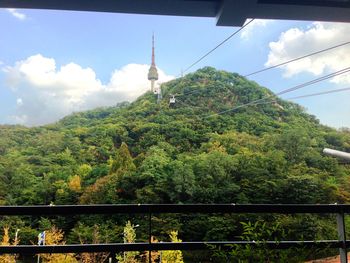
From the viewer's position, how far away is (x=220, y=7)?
1.57m

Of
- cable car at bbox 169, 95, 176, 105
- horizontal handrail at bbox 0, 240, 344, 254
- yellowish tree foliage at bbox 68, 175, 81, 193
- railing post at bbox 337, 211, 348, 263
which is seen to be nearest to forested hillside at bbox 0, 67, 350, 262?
yellowish tree foliage at bbox 68, 175, 81, 193

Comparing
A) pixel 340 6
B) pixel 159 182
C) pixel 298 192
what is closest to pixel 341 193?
pixel 298 192

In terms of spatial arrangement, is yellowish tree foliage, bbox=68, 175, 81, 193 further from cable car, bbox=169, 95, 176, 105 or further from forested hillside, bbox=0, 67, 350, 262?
cable car, bbox=169, 95, 176, 105

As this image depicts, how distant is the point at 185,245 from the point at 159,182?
1513 centimetres

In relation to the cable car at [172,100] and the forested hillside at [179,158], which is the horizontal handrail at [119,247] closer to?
the forested hillside at [179,158]

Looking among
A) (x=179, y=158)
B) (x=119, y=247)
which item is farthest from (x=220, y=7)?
(x=179, y=158)

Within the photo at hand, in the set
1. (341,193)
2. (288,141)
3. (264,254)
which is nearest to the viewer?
(264,254)

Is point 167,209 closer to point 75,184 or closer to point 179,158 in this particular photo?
point 75,184

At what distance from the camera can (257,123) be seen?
810 inches

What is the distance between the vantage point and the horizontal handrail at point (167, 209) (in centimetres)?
135

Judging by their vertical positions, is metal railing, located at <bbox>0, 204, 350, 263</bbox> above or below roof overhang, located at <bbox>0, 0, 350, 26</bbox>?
below

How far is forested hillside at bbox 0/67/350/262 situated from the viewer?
15.1 m

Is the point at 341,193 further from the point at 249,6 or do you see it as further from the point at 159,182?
the point at 249,6

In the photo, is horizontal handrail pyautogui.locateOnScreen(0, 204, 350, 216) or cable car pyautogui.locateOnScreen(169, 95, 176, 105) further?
cable car pyautogui.locateOnScreen(169, 95, 176, 105)
